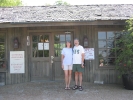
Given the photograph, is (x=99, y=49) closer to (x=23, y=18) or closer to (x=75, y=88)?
(x=75, y=88)

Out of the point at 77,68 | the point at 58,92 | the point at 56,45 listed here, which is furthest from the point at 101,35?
the point at 58,92

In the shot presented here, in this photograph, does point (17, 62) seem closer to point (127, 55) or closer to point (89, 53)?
point (89, 53)

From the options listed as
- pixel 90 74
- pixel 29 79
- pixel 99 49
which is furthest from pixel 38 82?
pixel 99 49

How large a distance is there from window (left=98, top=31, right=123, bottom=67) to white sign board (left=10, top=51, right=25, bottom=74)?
10.7ft

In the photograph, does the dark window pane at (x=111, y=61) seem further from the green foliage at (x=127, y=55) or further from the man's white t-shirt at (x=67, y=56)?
the man's white t-shirt at (x=67, y=56)

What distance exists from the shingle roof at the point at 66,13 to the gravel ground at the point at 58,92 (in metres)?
2.52

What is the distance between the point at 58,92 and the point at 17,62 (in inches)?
102

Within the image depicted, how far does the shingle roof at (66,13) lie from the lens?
774 cm

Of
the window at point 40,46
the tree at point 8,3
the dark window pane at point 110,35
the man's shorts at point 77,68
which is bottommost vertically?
the man's shorts at point 77,68

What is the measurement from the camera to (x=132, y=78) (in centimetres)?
707

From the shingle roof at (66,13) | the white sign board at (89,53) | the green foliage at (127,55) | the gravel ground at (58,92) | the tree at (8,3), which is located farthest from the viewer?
the tree at (8,3)

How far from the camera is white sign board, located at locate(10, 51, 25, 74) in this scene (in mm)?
8469

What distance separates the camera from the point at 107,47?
8414 millimetres

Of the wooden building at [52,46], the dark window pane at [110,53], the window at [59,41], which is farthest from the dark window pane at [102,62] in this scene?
the window at [59,41]
